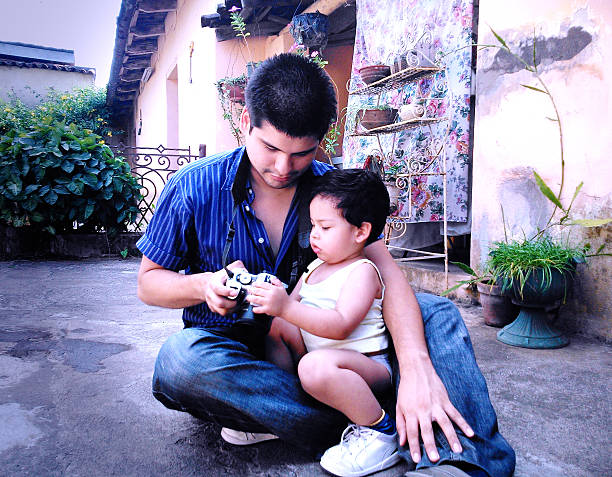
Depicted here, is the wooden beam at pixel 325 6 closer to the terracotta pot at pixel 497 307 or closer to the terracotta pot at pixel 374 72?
the terracotta pot at pixel 374 72

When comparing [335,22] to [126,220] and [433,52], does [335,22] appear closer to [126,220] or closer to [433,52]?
[433,52]

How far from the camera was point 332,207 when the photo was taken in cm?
158

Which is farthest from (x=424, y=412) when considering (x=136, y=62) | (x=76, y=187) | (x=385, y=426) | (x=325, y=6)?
(x=136, y=62)

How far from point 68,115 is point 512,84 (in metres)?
13.9

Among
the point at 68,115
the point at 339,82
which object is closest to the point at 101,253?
the point at 339,82

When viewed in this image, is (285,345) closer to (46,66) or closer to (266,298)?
(266,298)

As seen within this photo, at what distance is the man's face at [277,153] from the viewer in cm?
154

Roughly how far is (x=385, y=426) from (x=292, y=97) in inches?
39.3

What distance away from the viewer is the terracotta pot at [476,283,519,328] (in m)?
3.03

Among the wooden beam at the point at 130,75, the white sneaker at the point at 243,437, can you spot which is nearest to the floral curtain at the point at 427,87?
the white sneaker at the point at 243,437

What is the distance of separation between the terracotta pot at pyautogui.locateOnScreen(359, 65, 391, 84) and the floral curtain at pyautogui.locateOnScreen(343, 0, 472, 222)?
0.12 m

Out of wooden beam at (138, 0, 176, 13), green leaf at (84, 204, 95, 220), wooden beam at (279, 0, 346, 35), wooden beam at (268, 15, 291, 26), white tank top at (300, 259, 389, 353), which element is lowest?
white tank top at (300, 259, 389, 353)

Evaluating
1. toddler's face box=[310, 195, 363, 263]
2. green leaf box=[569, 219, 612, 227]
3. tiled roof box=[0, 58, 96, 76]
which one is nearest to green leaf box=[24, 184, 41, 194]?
toddler's face box=[310, 195, 363, 263]

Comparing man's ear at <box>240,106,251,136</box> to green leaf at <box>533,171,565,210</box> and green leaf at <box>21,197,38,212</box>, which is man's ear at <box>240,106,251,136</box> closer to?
green leaf at <box>533,171,565,210</box>
